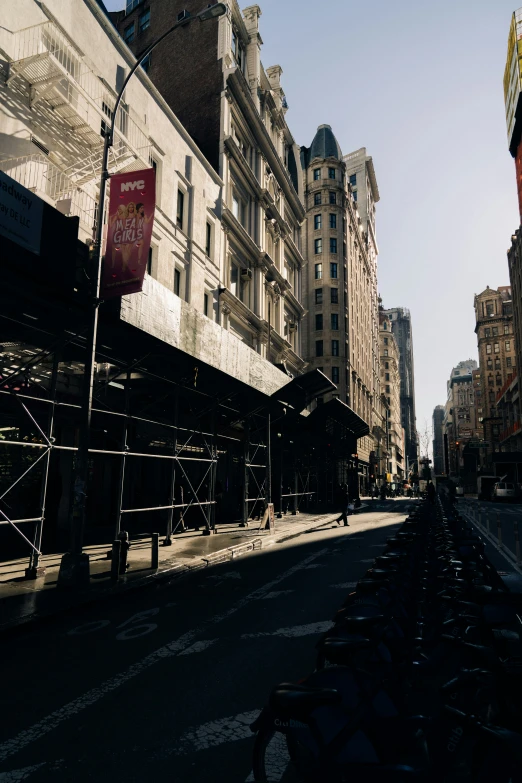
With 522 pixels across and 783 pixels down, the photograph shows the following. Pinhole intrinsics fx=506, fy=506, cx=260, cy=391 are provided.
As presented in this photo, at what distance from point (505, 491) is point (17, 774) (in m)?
49.6

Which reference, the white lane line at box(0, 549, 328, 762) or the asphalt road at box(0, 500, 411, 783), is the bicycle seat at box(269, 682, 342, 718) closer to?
the asphalt road at box(0, 500, 411, 783)

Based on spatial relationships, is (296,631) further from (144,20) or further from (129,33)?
(129,33)

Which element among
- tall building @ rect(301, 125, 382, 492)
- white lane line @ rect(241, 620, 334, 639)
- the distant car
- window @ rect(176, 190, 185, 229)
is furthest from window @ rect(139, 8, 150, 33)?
the distant car

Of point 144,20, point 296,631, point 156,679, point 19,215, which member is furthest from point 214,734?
point 144,20

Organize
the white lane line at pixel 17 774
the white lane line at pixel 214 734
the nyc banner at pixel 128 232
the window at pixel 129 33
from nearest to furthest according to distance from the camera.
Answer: the white lane line at pixel 17 774 < the white lane line at pixel 214 734 < the nyc banner at pixel 128 232 < the window at pixel 129 33

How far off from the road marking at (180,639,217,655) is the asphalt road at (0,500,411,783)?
0.02 metres

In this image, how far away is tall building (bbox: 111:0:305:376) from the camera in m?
28.6

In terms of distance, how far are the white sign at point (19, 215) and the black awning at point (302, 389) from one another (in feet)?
41.0

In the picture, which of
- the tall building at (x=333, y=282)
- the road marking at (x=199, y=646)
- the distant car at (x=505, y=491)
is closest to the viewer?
the road marking at (x=199, y=646)

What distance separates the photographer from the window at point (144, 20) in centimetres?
3332

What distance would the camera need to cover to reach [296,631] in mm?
6539

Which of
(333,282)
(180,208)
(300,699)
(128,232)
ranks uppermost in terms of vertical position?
(333,282)

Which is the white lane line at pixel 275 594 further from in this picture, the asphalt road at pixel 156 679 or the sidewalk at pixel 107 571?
the sidewalk at pixel 107 571

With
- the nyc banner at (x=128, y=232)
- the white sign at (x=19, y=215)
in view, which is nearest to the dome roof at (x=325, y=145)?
the nyc banner at (x=128, y=232)
